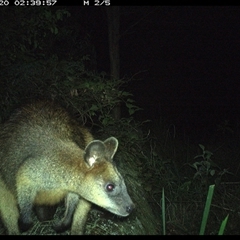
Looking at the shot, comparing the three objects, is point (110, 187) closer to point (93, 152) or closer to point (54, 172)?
point (93, 152)

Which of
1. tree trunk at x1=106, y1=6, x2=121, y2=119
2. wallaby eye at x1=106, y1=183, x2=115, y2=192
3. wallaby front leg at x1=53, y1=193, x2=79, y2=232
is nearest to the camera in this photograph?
wallaby eye at x1=106, y1=183, x2=115, y2=192

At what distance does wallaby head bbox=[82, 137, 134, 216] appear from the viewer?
11.9ft

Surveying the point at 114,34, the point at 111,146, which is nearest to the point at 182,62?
the point at 114,34

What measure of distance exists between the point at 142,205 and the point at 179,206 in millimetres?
1148

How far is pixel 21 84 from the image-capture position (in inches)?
224

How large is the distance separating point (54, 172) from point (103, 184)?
16.4 inches

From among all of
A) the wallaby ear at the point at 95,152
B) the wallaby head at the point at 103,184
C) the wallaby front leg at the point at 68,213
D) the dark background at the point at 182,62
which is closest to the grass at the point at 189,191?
the wallaby front leg at the point at 68,213

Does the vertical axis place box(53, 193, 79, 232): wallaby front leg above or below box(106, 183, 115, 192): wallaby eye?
below

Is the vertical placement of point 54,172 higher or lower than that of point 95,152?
lower

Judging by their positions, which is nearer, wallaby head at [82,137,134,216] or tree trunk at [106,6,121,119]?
wallaby head at [82,137,134,216]

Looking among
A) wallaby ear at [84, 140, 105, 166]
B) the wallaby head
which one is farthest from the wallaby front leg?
wallaby ear at [84, 140, 105, 166]

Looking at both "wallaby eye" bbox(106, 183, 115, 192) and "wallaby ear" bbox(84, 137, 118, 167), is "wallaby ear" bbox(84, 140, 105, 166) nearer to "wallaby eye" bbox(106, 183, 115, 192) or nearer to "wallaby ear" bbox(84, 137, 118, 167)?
"wallaby ear" bbox(84, 137, 118, 167)

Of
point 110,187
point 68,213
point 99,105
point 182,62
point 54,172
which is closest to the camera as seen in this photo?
point 110,187

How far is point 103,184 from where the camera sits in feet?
11.9
